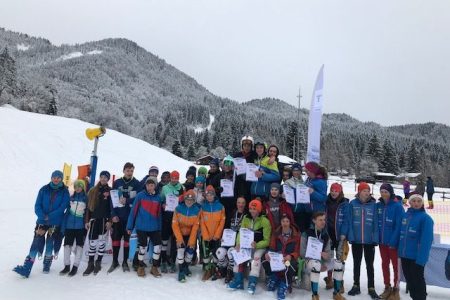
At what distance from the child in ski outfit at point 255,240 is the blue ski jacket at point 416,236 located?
218 centimetres

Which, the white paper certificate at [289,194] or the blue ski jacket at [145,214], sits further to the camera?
the blue ski jacket at [145,214]

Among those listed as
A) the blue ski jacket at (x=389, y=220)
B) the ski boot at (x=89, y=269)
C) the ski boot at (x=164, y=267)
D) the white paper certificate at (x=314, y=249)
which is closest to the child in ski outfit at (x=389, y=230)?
the blue ski jacket at (x=389, y=220)

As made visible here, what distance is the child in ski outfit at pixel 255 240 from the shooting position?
5852mm

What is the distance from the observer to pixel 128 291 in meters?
5.52

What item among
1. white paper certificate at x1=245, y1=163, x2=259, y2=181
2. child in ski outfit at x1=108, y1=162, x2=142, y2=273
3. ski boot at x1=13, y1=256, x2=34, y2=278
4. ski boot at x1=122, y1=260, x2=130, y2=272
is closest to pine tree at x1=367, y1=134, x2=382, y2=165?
white paper certificate at x1=245, y1=163, x2=259, y2=181

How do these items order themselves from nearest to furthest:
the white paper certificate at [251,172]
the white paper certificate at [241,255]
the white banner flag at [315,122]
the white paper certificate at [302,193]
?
1. the white paper certificate at [241,255]
2. the white paper certificate at [302,193]
3. the white paper certificate at [251,172]
4. the white banner flag at [315,122]

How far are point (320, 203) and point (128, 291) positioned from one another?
3669mm

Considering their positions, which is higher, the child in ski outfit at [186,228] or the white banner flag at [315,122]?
the white banner flag at [315,122]

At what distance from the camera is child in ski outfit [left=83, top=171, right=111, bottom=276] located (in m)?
6.45

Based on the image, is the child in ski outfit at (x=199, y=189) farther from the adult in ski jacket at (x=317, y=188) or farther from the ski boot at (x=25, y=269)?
the ski boot at (x=25, y=269)

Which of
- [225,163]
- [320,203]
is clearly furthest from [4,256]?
[320,203]

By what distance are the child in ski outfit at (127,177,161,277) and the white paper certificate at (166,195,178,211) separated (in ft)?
0.61

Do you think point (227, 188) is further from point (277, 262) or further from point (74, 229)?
point (74, 229)

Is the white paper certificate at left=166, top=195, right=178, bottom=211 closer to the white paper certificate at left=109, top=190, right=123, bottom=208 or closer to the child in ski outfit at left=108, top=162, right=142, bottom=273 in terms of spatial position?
the child in ski outfit at left=108, top=162, right=142, bottom=273
